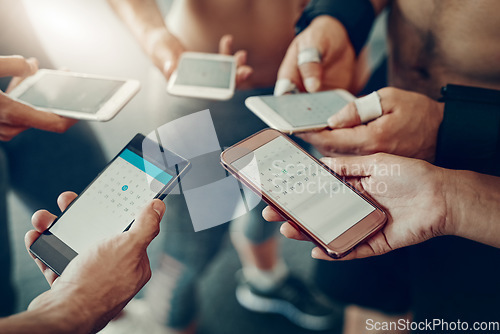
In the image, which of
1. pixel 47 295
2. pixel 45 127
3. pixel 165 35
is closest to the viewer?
pixel 47 295

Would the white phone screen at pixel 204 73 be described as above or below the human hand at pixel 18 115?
below

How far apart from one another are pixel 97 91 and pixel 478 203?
0.58 metres

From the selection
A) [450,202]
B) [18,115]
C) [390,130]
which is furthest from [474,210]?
[18,115]

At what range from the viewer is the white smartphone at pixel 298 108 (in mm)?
→ 510

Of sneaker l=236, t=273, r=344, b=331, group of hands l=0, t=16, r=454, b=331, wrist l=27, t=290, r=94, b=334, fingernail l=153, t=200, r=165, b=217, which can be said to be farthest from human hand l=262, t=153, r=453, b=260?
sneaker l=236, t=273, r=344, b=331

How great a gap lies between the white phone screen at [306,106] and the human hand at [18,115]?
0.32m

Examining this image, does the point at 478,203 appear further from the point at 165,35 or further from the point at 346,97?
the point at 165,35

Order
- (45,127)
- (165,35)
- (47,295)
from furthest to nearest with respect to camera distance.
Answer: (165,35), (45,127), (47,295)

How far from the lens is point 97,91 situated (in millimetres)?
533

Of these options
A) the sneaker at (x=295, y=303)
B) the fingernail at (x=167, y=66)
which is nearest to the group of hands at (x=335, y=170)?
the fingernail at (x=167, y=66)

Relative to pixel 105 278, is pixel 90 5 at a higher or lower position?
higher

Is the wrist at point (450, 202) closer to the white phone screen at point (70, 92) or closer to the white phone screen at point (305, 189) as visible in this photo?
the white phone screen at point (305, 189)

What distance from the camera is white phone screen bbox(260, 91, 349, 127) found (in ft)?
1.71

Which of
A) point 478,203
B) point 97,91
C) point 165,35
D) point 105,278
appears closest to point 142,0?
point 165,35
